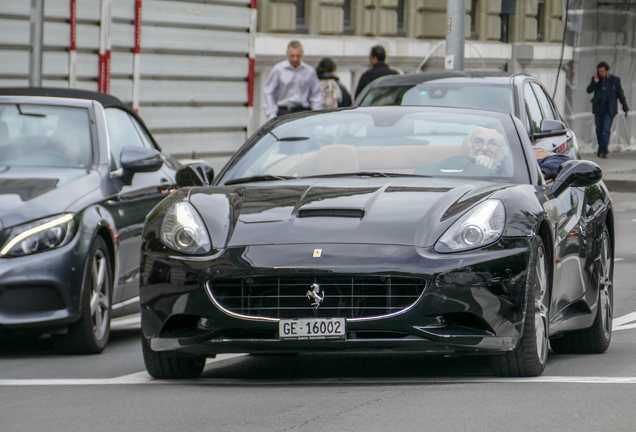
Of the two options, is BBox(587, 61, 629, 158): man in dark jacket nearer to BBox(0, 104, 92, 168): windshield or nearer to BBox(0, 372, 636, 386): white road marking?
BBox(0, 104, 92, 168): windshield

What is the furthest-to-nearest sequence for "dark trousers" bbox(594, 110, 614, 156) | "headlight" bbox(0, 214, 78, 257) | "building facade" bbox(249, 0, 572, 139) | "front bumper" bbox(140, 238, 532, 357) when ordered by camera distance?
"dark trousers" bbox(594, 110, 614, 156) → "building facade" bbox(249, 0, 572, 139) → "headlight" bbox(0, 214, 78, 257) → "front bumper" bbox(140, 238, 532, 357)

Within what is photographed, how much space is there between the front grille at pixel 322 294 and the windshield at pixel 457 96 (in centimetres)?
614

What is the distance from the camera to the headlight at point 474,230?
19.7 ft

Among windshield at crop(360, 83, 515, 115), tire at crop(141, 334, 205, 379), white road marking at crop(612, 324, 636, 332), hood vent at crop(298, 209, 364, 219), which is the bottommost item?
white road marking at crop(612, 324, 636, 332)

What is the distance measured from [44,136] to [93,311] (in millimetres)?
1348

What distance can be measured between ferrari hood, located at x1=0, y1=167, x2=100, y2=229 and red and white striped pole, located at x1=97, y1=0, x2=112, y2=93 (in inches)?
377

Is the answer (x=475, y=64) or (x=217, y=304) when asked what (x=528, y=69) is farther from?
(x=217, y=304)

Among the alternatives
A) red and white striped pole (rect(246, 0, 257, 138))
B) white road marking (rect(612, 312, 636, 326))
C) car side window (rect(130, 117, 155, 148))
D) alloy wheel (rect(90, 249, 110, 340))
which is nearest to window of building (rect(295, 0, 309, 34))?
red and white striped pole (rect(246, 0, 257, 138))

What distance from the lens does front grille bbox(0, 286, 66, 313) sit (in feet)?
24.4

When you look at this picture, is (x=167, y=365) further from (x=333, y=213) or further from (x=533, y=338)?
(x=533, y=338)

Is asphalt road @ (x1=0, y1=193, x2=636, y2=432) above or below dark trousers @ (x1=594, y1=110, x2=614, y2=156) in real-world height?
below

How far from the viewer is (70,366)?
24.0ft

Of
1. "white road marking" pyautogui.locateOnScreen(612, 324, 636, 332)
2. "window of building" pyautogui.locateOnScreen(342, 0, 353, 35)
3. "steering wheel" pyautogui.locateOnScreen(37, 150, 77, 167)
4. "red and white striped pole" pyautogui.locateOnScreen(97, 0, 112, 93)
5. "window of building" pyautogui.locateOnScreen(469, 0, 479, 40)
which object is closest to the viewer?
"steering wheel" pyautogui.locateOnScreen(37, 150, 77, 167)

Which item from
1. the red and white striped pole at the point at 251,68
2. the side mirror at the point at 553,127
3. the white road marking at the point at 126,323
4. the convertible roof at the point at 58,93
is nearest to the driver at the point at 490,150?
the convertible roof at the point at 58,93
